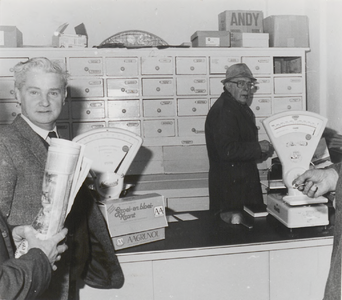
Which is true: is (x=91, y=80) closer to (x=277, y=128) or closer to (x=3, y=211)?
(x=277, y=128)

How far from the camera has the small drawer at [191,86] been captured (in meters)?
3.67

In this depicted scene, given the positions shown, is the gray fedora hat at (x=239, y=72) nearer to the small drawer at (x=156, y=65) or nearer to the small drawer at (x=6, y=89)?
the small drawer at (x=156, y=65)

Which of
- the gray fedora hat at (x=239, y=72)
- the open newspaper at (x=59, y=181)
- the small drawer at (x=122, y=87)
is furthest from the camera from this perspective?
the small drawer at (x=122, y=87)

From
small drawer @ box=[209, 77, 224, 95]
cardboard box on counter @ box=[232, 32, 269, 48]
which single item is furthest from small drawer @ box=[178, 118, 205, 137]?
cardboard box on counter @ box=[232, 32, 269, 48]

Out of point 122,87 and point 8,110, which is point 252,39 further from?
point 8,110

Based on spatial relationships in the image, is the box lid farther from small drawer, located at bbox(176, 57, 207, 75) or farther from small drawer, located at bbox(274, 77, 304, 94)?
small drawer, located at bbox(274, 77, 304, 94)

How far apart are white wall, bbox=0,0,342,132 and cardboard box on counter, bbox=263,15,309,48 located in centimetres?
12

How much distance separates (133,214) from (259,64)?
2.73 metres

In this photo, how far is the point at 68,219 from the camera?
1365mm

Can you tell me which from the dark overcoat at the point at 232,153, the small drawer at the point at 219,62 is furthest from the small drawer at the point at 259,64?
the dark overcoat at the point at 232,153

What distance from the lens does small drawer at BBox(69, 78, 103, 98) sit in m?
3.54

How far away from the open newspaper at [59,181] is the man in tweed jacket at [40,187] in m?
0.25

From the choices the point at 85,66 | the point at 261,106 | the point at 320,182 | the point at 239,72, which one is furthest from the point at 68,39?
the point at 320,182

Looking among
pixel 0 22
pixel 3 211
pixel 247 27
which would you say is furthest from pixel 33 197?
pixel 247 27
